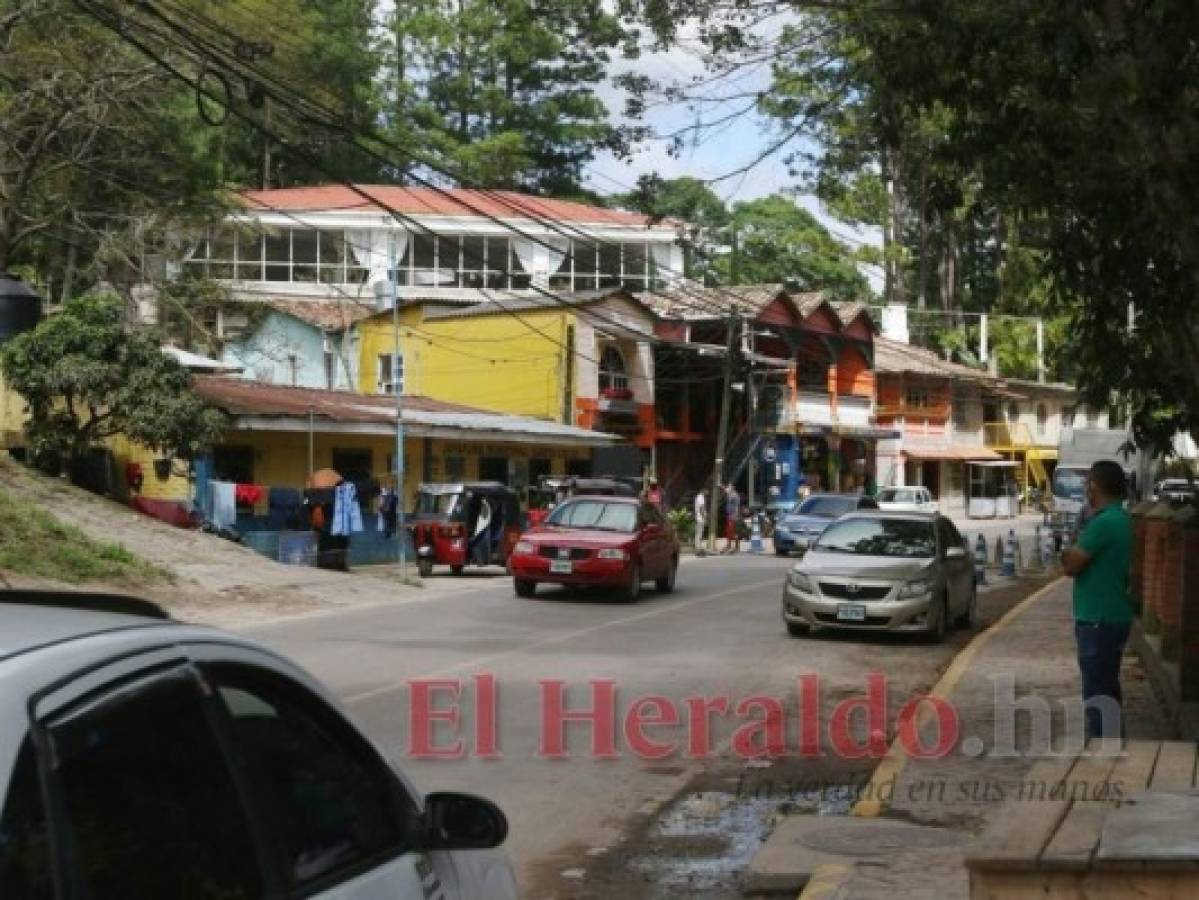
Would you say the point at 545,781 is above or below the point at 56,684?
below

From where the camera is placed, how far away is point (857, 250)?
196ft

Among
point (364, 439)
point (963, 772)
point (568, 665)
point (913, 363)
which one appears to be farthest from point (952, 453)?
point (963, 772)

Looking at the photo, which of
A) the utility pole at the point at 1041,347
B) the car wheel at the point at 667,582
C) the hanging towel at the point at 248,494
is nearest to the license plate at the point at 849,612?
the car wheel at the point at 667,582

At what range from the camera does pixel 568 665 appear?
1519 centimetres

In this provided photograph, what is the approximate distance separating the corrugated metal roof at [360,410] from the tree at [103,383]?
114 inches

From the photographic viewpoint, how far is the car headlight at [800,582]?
17.7 meters

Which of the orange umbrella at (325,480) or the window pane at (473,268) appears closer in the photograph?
the orange umbrella at (325,480)

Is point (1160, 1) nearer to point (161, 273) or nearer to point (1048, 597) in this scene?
point (1048, 597)

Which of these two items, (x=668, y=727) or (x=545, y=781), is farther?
(x=668, y=727)

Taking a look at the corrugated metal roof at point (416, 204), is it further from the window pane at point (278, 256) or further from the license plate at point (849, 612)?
the license plate at point (849, 612)

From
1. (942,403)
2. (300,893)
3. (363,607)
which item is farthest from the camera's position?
(942,403)

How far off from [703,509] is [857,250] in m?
19.7

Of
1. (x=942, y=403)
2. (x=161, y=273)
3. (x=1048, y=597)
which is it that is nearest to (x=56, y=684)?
(x=1048, y=597)

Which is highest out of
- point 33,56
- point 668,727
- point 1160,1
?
point 33,56
